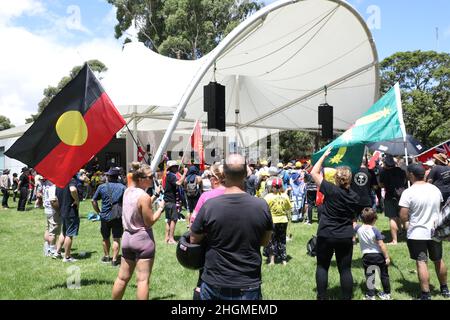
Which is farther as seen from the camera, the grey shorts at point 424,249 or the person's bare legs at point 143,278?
the grey shorts at point 424,249

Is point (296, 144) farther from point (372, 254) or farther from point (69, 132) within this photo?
point (69, 132)

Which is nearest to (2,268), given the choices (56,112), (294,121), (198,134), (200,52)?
(56,112)

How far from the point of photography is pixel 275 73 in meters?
17.1

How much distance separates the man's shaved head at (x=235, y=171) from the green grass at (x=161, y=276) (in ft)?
9.17

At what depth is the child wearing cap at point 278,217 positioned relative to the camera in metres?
6.89

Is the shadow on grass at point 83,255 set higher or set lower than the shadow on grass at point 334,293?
higher

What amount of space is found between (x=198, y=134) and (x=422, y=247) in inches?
229

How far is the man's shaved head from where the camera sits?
9.74ft

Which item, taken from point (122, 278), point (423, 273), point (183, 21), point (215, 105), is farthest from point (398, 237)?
point (183, 21)

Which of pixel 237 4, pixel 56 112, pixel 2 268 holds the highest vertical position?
pixel 237 4

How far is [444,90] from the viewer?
35656mm

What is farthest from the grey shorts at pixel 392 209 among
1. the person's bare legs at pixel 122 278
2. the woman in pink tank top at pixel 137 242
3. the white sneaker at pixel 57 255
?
the white sneaker at pixel 57 255

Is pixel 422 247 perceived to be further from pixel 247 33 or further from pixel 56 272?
pixel 247 33

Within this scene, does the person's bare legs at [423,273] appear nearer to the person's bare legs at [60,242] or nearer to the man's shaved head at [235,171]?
the man's shaved head at [235,171]
